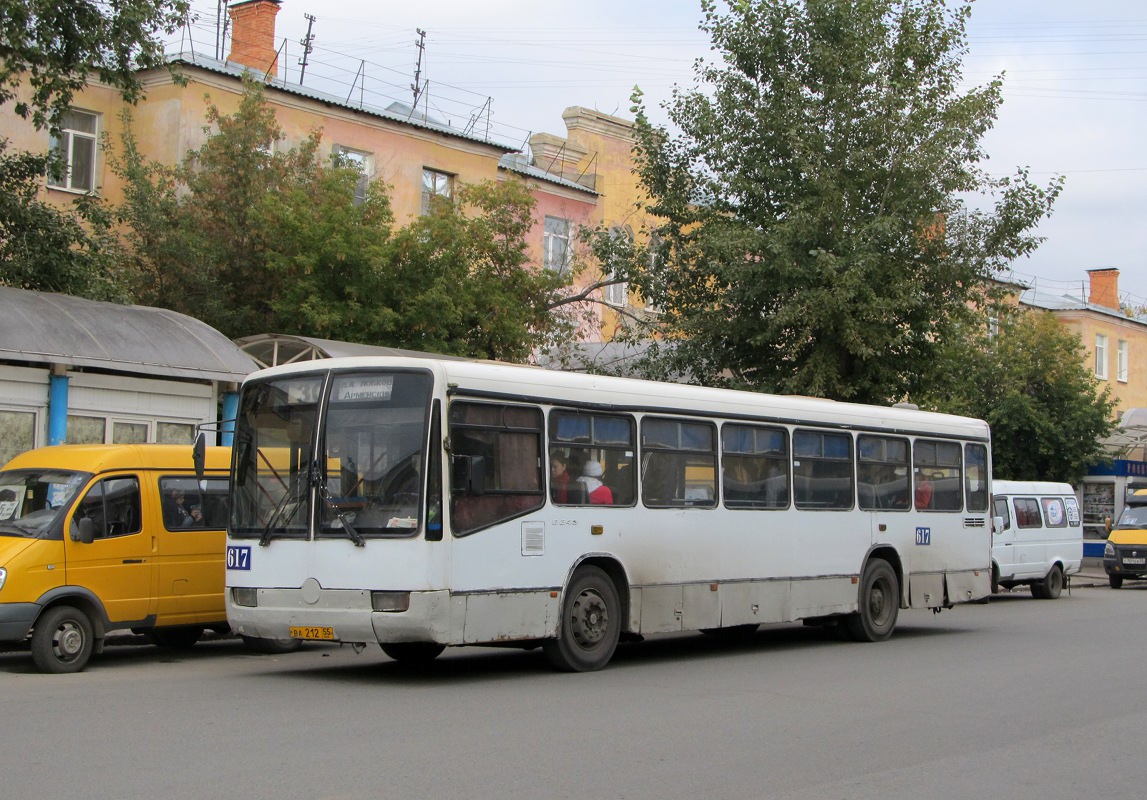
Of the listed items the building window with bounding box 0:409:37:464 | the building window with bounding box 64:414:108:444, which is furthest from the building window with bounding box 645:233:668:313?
the building window with bounding box 0:409:37:464

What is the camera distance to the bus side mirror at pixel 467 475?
37.4 ft

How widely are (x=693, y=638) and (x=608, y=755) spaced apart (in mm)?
9184

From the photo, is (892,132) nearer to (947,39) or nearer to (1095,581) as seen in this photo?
(947,39)

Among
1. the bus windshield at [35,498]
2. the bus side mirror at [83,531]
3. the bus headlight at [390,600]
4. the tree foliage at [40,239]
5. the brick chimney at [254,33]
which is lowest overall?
the bus headlight at [390,600]

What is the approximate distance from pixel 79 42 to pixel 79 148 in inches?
363

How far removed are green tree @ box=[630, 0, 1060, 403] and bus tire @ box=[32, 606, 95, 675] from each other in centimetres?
1397

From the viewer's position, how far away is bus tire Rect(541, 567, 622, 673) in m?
12.4

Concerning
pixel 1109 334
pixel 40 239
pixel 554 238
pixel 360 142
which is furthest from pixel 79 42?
pixel 1109 334

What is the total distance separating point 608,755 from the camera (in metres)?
8.26

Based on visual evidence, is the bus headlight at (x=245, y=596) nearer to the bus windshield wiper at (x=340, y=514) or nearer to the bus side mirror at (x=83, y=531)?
the bus windshield wiper at (x=340, y=514)

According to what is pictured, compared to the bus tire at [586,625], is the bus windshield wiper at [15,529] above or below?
above

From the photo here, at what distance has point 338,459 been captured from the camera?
11617 mm

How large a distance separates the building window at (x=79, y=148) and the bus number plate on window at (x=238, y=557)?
18.0 metres

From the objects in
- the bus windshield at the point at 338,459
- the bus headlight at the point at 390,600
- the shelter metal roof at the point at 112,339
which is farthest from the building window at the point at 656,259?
the bus headlight at the point at 390,600
